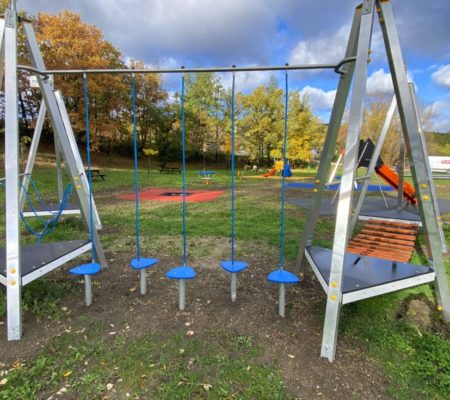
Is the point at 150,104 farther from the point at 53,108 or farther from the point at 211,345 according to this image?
the point at 211,345

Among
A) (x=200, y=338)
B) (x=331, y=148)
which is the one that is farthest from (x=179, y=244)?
(x=331, y=148)

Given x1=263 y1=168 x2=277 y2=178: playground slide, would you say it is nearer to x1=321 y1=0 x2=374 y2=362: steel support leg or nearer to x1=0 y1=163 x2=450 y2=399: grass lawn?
x1=0 y1=163 x2=450 y2=399: grass lawn

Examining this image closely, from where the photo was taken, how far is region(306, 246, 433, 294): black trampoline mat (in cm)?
233

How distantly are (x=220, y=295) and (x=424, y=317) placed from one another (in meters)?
1.81

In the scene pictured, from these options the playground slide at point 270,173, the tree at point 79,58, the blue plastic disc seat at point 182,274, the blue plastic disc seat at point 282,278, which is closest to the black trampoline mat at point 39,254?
the blue plastic disc seat at point 182,274

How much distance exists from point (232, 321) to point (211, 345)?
361 millimetres

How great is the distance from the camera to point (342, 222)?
2172mm

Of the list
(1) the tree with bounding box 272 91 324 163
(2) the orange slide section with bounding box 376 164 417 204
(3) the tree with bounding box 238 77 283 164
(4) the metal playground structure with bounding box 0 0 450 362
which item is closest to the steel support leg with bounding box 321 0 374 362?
(4) the metal playground structure with bounding box 0 0 450 362

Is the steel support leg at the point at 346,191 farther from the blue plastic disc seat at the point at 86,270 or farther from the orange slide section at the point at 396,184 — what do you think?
the orange slide section at the point at 396,184

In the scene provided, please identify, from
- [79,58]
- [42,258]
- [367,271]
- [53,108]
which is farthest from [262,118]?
[42,258]

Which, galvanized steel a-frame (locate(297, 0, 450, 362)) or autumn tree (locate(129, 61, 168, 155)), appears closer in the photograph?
galvanized steel a-frame (locate(297, 0, 450, 362))

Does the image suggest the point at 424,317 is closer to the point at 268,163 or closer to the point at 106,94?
the point at 106,94

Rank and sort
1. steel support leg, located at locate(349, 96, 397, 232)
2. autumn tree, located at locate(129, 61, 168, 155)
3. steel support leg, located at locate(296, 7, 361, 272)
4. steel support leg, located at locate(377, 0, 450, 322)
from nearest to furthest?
steel support leg, located at locate(377, 0, 450, 322) < steel support leg, located at locate(296, 7, 361, 272) < steel support leg, located at locate(349, 96, 397, 232) < autumn tree, located at locate(129, 61, 168, 155)

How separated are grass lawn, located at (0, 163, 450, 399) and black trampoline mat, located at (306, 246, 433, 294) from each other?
0.41 metres
